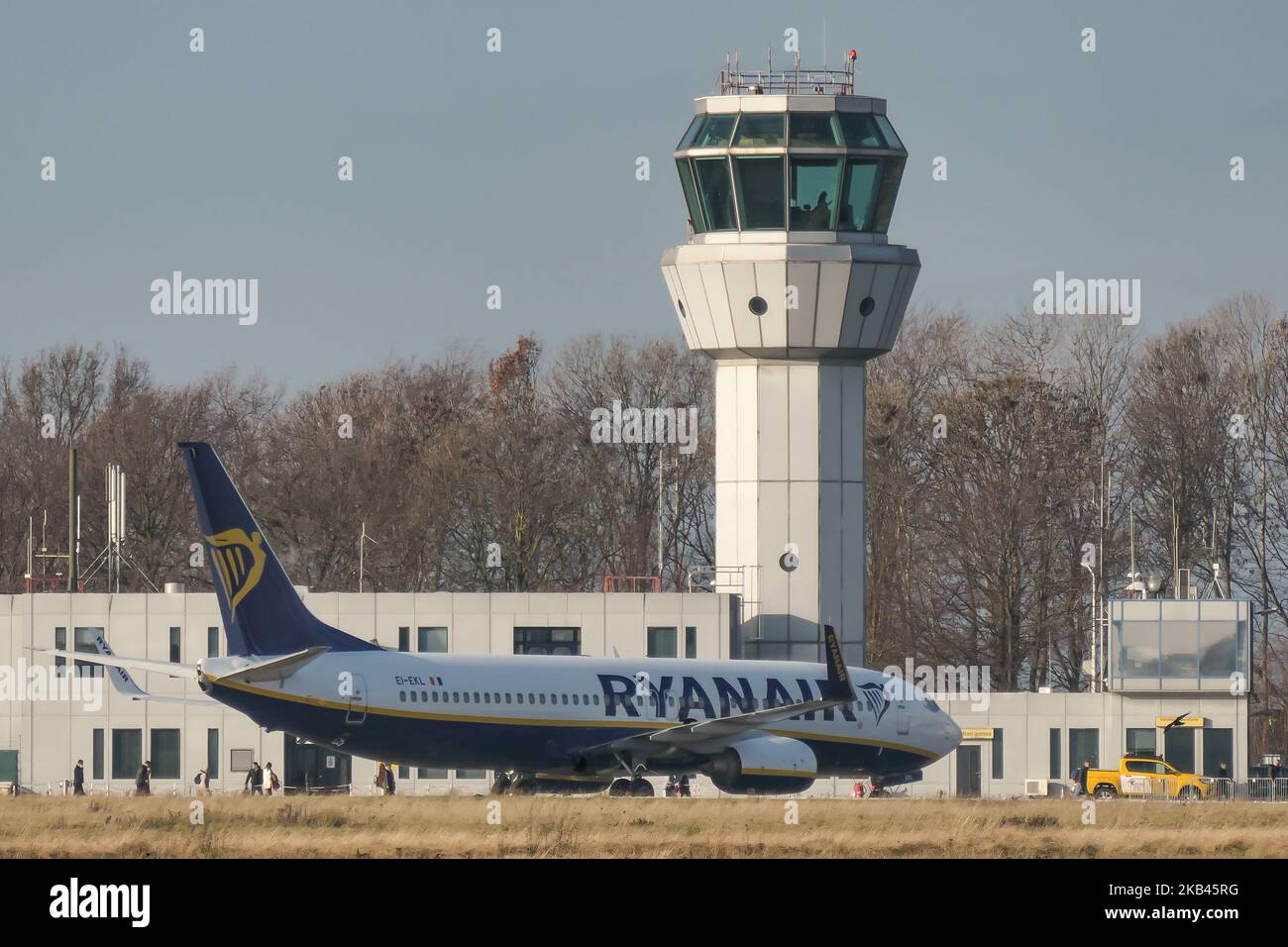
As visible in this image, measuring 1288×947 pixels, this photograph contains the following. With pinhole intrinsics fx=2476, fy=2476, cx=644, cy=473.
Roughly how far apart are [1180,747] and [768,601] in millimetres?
11888

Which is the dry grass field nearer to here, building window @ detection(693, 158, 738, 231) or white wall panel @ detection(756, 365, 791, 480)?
white wall panel @ detection(756, 365, 791, 480)

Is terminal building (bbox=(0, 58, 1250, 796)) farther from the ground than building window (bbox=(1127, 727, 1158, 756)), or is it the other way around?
terminal building (bbox=(0, 58, 1250, 796))

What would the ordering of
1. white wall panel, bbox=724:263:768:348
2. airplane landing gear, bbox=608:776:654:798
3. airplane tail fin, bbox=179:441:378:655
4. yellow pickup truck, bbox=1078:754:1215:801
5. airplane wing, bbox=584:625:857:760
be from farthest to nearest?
1. white wall panel, bbox=724:263:768:348
2. yellow pickup truck, bbox=1078:754:1215:801
3. airplane landing gear, bbox=608:776:654:798
4. airplane wing, bbox=584:625:857:760
5. airplane tail fin, bbox=179:441:378:655

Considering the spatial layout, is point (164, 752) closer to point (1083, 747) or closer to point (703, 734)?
point (703, 734)

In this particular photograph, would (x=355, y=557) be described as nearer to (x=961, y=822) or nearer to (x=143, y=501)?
(x=143, y=501)

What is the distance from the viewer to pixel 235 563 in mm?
44000

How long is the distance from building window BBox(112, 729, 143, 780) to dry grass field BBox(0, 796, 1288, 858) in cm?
1761

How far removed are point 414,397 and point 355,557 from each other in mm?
12220

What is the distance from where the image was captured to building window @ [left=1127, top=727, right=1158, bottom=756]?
6750 centimetres

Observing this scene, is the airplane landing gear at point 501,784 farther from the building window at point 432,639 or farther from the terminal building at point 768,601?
the building window at point 432,639

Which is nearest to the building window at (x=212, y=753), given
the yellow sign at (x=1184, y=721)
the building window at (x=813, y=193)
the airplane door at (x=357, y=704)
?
the building window at (x=813, y=193)

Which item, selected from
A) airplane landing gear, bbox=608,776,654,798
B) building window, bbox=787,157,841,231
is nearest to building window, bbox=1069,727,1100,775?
building window, bbox=787,157,841,231

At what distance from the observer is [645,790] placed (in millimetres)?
52375
